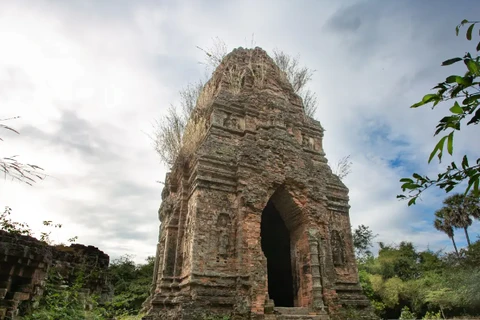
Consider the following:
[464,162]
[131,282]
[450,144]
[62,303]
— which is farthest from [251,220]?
[131,282]

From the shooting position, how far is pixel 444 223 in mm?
32312

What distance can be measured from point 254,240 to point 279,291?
5.28 m

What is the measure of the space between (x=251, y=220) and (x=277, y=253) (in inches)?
193

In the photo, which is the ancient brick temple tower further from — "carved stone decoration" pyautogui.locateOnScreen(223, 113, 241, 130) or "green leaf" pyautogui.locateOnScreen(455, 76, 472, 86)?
"green leaf" pyautogui.locateOnScreen(455, 76, 472, 86)

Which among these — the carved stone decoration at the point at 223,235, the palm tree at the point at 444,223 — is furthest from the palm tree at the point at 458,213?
the carved stone decoration at the point at 223,235

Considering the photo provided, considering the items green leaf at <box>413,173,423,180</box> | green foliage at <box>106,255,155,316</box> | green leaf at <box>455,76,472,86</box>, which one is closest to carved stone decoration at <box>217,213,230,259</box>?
green leaf at <box>413,173,423,180</box>

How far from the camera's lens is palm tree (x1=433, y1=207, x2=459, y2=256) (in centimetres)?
3191

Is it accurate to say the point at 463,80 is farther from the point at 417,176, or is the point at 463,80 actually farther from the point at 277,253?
the point at 277,253

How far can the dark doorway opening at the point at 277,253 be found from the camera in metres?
12.9

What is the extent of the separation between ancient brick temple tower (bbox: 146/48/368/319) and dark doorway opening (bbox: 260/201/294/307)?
4 cm

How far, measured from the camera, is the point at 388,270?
89.6 ft

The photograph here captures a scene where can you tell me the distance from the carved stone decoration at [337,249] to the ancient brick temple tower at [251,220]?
0.12 feet

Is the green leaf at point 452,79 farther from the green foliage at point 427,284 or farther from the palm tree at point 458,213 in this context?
the palm tree at point 458,213

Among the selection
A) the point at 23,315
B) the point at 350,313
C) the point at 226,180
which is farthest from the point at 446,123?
the point at 350,313
